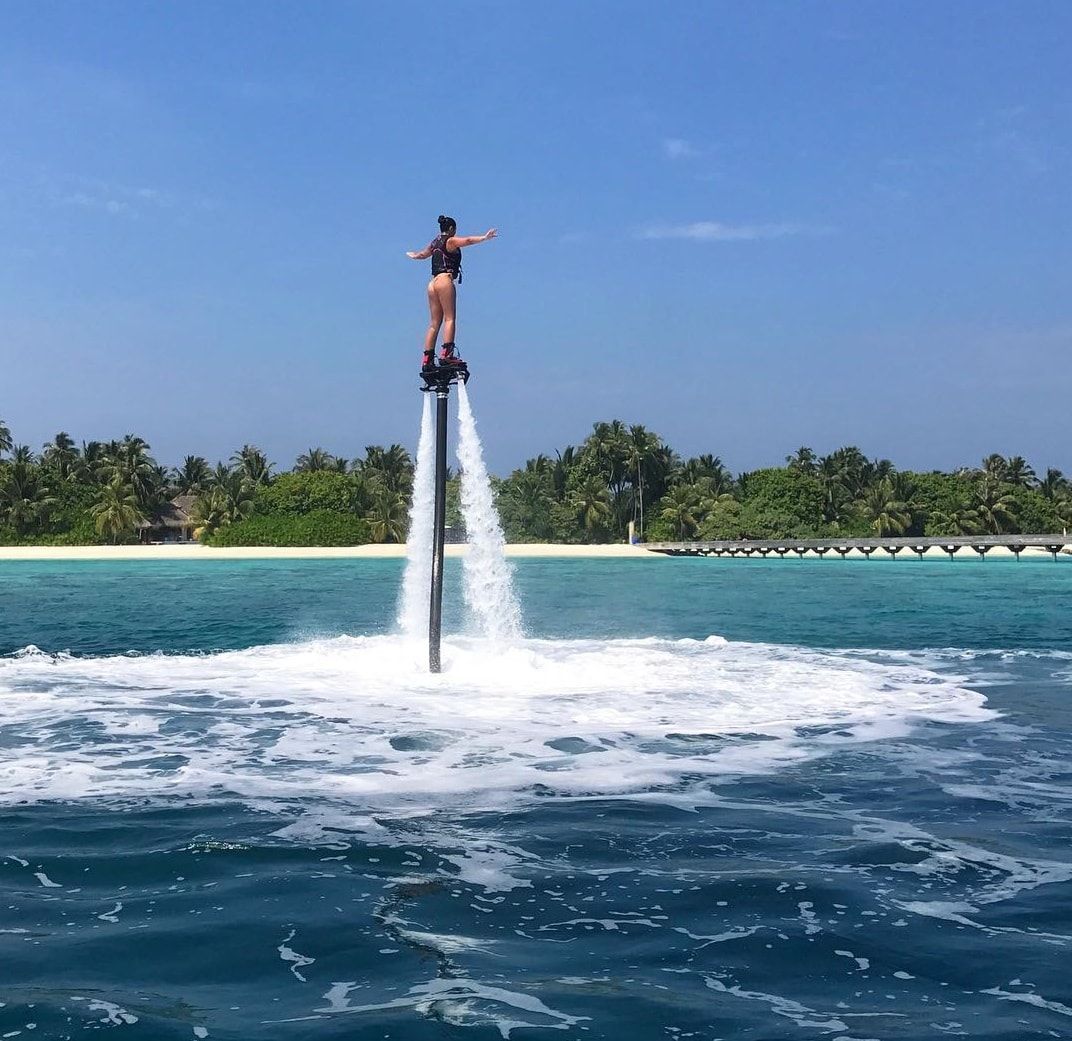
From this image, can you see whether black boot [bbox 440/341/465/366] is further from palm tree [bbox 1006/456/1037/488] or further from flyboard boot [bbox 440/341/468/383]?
palm tree [bbox 1006/456/1037/488]

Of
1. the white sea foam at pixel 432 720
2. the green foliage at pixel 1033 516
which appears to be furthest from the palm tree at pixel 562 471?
the white sea foam at pixel 432 720

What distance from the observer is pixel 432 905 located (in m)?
6.00

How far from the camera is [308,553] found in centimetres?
9412

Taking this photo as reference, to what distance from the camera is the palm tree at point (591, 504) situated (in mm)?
103938

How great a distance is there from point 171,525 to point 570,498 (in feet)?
128

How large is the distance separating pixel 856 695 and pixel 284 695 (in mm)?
7703

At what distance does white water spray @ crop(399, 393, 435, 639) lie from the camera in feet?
58.3

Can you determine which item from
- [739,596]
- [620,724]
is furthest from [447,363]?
[739,596]

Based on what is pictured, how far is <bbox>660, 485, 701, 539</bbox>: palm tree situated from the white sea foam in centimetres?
8442

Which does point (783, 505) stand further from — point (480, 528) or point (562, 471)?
point (480, 528)

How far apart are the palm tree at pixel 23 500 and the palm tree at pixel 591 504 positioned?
47.5 meters

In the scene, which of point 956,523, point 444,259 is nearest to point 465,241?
point 444,259

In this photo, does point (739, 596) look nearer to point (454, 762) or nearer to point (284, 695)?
point (284, 695)

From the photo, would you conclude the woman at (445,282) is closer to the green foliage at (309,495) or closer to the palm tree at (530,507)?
the green foliage at (309,495)
